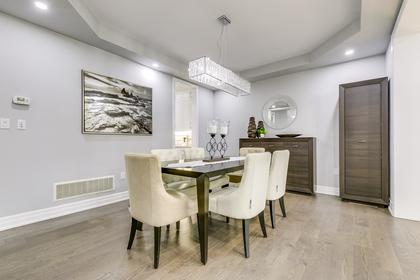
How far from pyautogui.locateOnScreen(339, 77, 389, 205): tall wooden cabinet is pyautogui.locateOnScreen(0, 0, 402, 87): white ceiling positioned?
75cm

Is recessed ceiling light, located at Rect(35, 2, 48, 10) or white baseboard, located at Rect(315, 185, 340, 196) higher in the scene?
recessed ceiling light, located at Rect(35, 2, 48, 10)

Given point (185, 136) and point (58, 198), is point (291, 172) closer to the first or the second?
point (185, 136)

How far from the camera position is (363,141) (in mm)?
3012

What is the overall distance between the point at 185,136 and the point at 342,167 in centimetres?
386

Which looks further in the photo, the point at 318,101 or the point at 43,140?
the point at 318,101

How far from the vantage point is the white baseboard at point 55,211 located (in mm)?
2224

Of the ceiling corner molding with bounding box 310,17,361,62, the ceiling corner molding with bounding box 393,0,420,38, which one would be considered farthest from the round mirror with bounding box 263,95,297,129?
the ceiling corner molding with bounding box 393,0,420,38

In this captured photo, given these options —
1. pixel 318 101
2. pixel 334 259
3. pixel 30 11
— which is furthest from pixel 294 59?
pixel 30 11

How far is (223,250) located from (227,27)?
284cm

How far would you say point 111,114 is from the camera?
315cm

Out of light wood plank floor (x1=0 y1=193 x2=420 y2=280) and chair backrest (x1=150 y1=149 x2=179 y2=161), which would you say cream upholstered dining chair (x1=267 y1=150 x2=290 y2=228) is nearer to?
light wood plank floor (x1=0 y1=193 x2=420 y2=280)

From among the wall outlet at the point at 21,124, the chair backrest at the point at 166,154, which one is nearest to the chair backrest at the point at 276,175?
the chair backrest at the point at 166,154

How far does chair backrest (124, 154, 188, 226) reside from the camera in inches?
57.4

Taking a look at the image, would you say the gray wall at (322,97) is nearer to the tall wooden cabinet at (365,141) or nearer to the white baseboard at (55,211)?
the tall wooden cabinet at (365,141)
